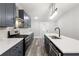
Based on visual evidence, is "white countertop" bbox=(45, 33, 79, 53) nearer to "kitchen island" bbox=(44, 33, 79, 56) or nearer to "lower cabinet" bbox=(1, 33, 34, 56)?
"kitchen island" bbox=(44, 33, 79, 56)

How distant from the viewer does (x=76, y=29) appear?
200 inches

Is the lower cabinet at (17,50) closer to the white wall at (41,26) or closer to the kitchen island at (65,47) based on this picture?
the kitchen island at (65,47)

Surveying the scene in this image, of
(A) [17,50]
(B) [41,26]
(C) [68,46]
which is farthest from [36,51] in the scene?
(B) [41,26]

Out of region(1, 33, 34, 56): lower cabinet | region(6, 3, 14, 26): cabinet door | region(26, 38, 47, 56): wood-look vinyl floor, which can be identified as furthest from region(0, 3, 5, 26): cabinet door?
region(26, 38, 47, 56): wood-look vinyl floor

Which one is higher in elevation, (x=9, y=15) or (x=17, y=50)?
(x=9, y=15)

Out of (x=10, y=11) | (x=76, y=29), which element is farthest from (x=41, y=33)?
(x=10, y=11)

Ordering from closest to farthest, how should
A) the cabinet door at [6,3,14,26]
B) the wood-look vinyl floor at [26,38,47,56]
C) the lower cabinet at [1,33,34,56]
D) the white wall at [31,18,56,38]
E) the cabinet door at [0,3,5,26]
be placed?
the lower cabinet at [1,33,34,56] < the cabinet door at [0,3,5,26] < the cabinet door at [6,3,14,26] < the wood-look vinyl floor at [26,38,47,56] < the white wall at [31,18,56,38]

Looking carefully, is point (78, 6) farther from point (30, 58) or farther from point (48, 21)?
point (48, 21)

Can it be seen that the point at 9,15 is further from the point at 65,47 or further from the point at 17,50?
the point at 65,47

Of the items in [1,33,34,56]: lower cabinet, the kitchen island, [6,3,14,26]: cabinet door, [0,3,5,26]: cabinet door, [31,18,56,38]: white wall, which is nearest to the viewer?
the kitchen island

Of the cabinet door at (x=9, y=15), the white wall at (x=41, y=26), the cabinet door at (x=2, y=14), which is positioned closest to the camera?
the cabinet door at (x=2, y=14)

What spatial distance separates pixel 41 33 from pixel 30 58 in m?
10.4

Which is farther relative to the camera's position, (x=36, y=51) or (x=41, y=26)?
(x=41, y=26)

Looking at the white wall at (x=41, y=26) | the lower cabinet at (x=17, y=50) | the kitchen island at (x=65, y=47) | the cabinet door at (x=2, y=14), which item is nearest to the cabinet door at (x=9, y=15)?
the cabinet door at (x=2, y=14)
